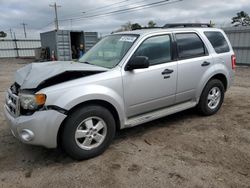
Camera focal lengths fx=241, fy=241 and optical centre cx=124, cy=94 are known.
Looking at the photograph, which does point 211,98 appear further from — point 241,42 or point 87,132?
point 241,42

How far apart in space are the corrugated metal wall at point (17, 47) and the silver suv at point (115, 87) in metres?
29.9

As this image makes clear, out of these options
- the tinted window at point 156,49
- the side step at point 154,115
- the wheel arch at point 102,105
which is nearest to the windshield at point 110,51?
the tinted window at point 156,49

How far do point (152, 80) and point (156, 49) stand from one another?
588mm

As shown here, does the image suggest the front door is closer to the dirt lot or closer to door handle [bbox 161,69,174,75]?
door handle [bbox 161,69,174,75]

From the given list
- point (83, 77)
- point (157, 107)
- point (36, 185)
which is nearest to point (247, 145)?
point (157, 107)

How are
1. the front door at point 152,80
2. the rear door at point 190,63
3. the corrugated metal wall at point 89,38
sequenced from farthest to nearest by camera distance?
1. the corrugated metal wall at point 89,38
2. the rear door at point 190,63
3. the front door at point 152,80

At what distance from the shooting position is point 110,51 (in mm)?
4203

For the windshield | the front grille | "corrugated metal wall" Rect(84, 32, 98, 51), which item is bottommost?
the front grille

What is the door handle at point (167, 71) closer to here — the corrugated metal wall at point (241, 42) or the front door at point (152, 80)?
the front door at point (152, 80)

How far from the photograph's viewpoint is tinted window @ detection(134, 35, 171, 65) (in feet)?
13.1

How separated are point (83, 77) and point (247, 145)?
9.00 ft

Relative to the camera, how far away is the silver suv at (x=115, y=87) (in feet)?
10.3

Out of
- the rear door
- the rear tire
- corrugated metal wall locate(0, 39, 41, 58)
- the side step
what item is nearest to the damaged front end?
the side step

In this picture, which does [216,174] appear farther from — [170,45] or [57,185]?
[170,45]
